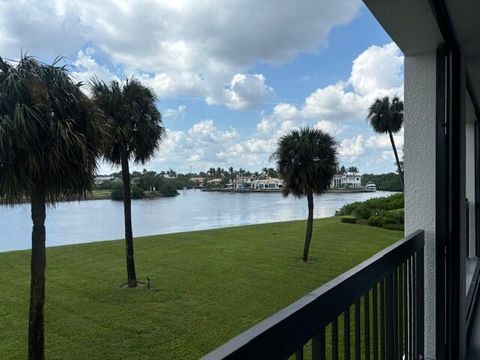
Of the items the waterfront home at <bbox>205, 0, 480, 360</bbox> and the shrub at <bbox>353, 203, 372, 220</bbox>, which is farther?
the shrub at <bbox>353, 203, 372, 220</bbox>

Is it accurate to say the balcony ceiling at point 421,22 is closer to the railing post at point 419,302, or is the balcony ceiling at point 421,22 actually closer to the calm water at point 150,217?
the railing post at point 419,302

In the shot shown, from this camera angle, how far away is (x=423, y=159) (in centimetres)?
200

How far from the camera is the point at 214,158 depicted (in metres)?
22.4

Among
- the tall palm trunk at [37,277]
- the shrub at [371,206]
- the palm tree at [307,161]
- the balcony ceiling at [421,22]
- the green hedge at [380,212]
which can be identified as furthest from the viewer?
the shrub at [371,206]

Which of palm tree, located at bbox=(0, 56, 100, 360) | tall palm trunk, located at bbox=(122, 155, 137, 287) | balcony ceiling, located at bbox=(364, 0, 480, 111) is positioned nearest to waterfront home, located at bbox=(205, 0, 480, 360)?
balcony ceiling, located at bbox=(364, 0, 480, 111)

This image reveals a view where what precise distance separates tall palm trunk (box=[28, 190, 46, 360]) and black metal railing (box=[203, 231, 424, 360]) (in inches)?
149

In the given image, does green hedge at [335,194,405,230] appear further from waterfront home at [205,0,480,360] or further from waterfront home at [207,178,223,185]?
waterfront home at [205,0,480,360]

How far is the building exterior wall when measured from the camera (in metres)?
1.94

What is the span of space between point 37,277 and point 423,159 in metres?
4.09

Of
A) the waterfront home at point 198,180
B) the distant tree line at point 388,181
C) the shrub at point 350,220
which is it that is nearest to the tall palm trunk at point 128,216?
the shrub at point 350,220

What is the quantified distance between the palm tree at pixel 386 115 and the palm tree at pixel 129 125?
1354 centimetres

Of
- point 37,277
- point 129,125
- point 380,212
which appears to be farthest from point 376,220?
point 37,277

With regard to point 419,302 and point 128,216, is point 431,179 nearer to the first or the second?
point 419,302

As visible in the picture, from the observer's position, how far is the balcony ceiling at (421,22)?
153 cm
